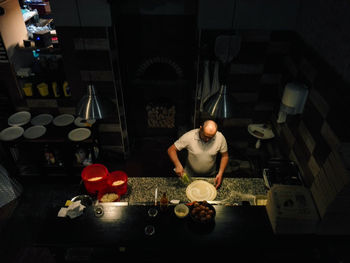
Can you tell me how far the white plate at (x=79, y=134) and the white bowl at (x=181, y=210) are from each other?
2721mm

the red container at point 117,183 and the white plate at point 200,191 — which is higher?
the red container at point 117,183

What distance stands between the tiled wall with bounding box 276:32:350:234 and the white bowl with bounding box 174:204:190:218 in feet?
4.78

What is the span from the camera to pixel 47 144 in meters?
5.31

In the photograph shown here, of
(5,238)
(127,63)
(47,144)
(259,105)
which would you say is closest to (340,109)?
(259,105)

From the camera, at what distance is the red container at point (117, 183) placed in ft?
11.9

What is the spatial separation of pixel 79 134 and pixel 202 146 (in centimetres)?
253

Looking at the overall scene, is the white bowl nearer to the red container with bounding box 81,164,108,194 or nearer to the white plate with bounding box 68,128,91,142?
the red container with bounding box 81,164,108,194

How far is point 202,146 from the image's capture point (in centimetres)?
422

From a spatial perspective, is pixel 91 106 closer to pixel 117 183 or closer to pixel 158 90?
pixel 117 183

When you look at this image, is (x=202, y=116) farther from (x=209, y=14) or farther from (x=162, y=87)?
(x=209, y=14)

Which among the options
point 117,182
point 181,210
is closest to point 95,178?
point 117,182

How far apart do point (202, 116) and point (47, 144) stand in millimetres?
3088

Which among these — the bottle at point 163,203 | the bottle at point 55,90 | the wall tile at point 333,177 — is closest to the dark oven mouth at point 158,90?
the bottle at point 55,90

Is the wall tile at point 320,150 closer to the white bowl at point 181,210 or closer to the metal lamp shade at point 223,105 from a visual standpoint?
the metal lamp shade at point 223,105
